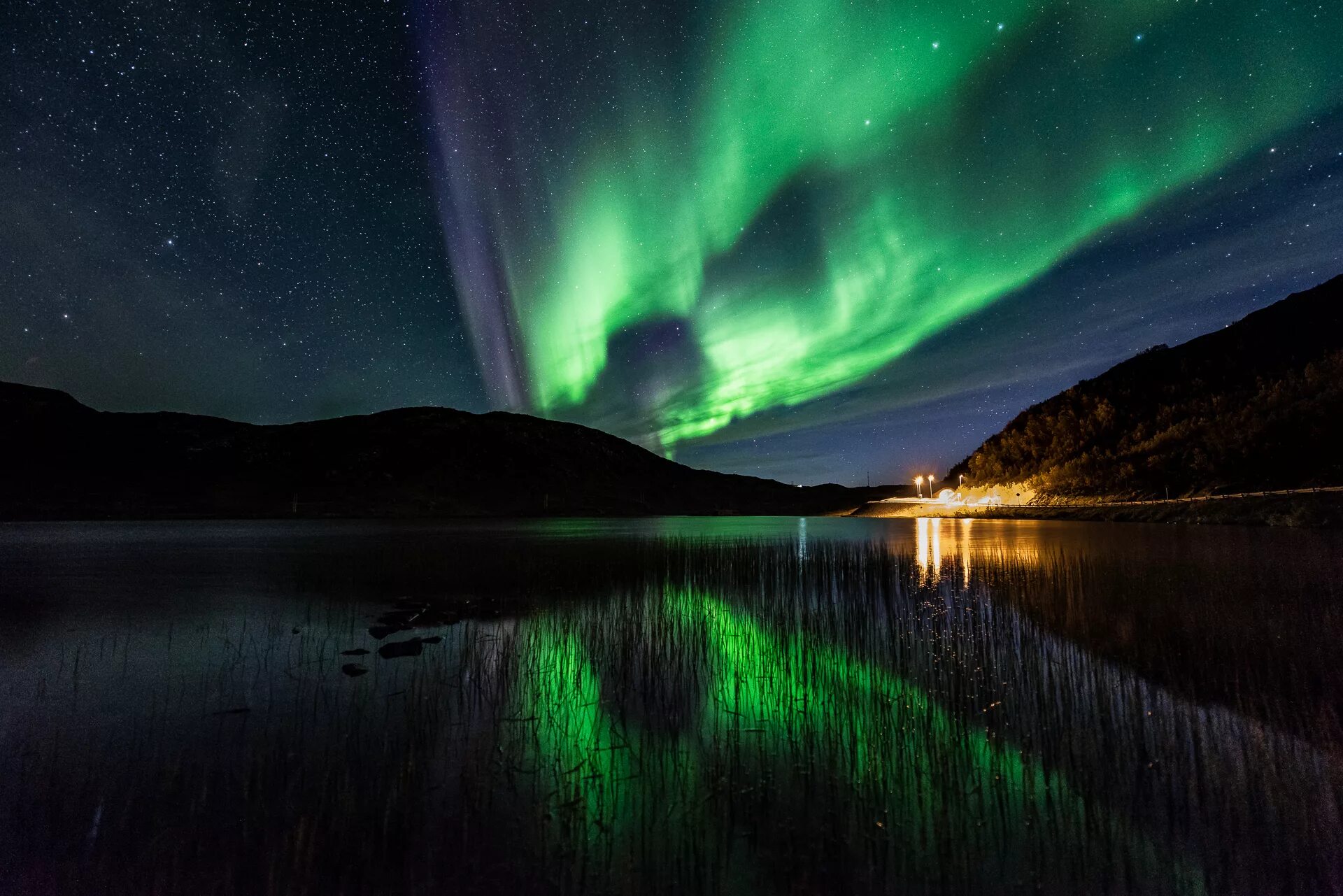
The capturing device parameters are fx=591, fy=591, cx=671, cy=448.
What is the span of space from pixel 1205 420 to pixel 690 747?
12244 cm

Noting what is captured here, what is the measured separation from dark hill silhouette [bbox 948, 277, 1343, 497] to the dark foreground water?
71.6m

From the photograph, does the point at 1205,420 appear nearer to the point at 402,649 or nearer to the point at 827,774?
the point at 827,774

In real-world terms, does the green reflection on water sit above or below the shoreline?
below

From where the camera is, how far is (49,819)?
6105 millimetres

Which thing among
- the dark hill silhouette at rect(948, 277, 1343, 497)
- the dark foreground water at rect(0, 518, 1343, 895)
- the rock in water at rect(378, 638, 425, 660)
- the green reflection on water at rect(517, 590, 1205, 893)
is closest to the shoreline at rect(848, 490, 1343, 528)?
the dark hill silhouette at rect(948, 277, 1343, 497)

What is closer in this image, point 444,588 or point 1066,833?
point 1066,833

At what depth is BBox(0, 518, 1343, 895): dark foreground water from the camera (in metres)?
5.12

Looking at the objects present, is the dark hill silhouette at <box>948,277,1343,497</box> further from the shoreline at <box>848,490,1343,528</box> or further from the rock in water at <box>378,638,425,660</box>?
the rock in water at <box>378,638,425,660</box>

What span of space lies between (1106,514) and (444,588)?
79.9m

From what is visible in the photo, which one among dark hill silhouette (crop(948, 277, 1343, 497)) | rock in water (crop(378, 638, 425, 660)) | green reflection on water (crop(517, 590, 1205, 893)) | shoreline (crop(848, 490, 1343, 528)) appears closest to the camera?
green reflection on water (crop(517, 590, 1205, 893))

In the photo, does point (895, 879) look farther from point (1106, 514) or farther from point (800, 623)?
point (1106, 514)

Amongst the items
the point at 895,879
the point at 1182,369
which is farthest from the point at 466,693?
the point at 1182,369

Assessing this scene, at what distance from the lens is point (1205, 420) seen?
9494 centimetres

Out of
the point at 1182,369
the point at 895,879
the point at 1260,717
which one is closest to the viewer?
the point at 895,879
